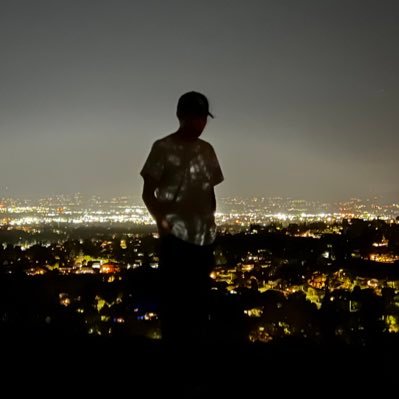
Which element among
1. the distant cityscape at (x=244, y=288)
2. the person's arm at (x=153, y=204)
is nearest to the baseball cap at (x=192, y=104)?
the person's arm at (x=153, y=204)

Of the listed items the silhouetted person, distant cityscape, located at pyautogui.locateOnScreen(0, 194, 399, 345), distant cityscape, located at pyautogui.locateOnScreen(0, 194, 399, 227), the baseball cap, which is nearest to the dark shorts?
the silhouetted person

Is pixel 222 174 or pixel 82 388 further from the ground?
pixel 222 174

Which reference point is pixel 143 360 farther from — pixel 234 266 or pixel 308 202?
pixel 308 202

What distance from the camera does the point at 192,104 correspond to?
220 centimetres

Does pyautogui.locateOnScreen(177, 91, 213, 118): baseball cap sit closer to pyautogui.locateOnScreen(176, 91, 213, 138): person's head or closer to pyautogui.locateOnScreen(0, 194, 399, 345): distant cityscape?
pyautogui.locateOnScreen(176, 91, 213, 138): person's head

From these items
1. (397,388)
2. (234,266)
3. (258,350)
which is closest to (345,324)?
(258,350)

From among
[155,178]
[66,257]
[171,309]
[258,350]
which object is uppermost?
[155,178]

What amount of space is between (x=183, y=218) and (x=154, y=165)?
0.28 m

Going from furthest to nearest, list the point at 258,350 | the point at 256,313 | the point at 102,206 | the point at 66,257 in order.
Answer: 1. the point at 102,206
2. the point at 66,257
3. the point at 256,313
4. the point at 258,350

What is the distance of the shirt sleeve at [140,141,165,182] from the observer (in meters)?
2.14

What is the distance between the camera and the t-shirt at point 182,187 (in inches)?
84.5

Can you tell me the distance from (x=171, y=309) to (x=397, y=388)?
1.43 meters

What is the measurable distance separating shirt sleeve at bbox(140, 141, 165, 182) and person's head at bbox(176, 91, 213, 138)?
0.55 ft

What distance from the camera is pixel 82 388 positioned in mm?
2494
